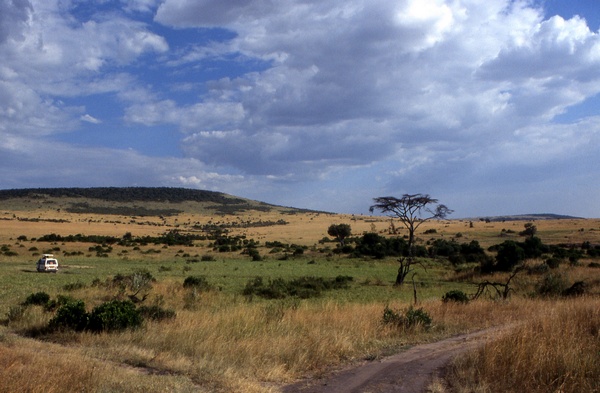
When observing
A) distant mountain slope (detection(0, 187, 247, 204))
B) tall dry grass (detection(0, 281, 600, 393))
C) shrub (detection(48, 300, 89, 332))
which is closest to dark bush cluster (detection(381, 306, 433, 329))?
tall dry grass (detection(0, 281, 600, 393))

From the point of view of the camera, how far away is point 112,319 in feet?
39.0

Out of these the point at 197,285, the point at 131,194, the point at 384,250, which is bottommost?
the point at 197,285

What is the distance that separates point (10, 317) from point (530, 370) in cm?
1303

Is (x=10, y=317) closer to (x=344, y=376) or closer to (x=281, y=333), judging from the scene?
(x=281, y=333)

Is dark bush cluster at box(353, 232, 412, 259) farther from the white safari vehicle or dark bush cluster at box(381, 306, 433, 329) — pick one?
dark bush cluster at box(381, 306, 433, 329)

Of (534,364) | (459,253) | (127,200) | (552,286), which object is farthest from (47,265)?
(127,200)

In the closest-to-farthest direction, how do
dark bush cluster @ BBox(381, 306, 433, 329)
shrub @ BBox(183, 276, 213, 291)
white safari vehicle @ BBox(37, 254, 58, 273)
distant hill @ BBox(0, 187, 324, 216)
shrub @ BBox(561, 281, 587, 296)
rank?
1. dark bush cluster @ BBox(381, 306, 433, 329)
2. shrub @ BBox(561, 281, 587, 296)
3. shrub @ BBox(183, 276, 213, 291)
4. white safari vehicle @ BBox(37, 254, 58, 273)
5. distant hill @ BBox(0, 187, 324, 216)

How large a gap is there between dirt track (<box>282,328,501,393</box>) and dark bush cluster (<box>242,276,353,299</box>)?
51.1ft

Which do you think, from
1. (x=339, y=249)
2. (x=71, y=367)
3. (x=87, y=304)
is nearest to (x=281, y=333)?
(x=71, y=367)

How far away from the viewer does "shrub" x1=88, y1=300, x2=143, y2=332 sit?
1181 centimetres

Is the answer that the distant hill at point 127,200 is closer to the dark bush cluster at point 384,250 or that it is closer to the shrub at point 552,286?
the dark bush cluster at point 384,250

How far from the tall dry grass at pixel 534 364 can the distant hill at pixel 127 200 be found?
145191 mm

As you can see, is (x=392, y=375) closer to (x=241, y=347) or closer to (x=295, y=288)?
(x=241, y=347)

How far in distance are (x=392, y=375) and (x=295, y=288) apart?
19.6m
